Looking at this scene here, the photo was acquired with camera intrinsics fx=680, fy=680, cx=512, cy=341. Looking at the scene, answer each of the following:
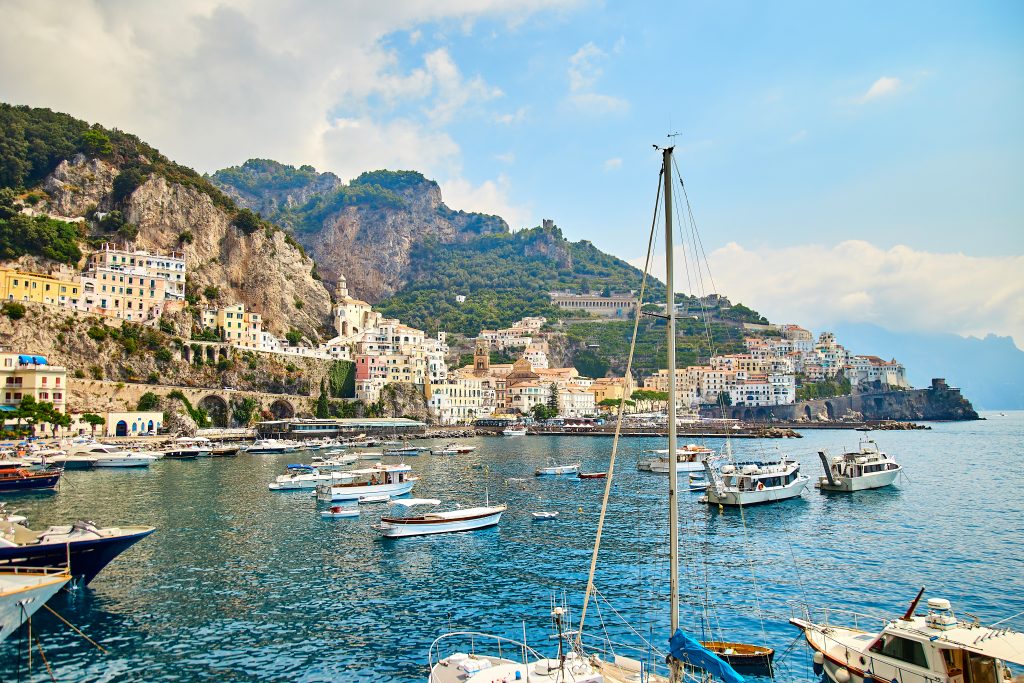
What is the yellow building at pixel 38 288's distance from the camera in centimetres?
8038

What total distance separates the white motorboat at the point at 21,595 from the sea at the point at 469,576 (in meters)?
1.02

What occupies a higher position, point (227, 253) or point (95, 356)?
point (227, 253)

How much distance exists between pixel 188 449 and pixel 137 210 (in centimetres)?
5282

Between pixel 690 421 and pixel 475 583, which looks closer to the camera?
pixel 475 583

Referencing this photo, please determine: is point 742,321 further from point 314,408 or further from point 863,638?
point 863,638

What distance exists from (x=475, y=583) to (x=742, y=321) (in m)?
189

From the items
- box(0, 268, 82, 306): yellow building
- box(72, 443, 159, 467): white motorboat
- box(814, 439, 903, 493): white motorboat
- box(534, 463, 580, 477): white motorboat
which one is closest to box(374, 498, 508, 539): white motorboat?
box(534, 463, 580, 477): white motorboat

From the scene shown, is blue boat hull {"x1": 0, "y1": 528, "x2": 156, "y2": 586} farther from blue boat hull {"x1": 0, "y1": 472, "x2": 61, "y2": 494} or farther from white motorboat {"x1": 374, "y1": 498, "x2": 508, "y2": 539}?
blue boat hull {"x1": 0, "y1": 472, "x2": 61, "y2": 494}

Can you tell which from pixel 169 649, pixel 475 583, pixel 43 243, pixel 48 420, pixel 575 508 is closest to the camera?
pixel 169 649

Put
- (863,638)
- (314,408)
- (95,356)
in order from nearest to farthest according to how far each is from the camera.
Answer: (863,638) → (95,356) → (314,408)

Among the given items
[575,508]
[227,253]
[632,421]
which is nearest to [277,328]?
[227,253]

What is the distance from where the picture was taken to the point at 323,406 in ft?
348

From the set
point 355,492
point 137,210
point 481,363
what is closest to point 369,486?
point 355,492

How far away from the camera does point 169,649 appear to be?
58.5 feet
